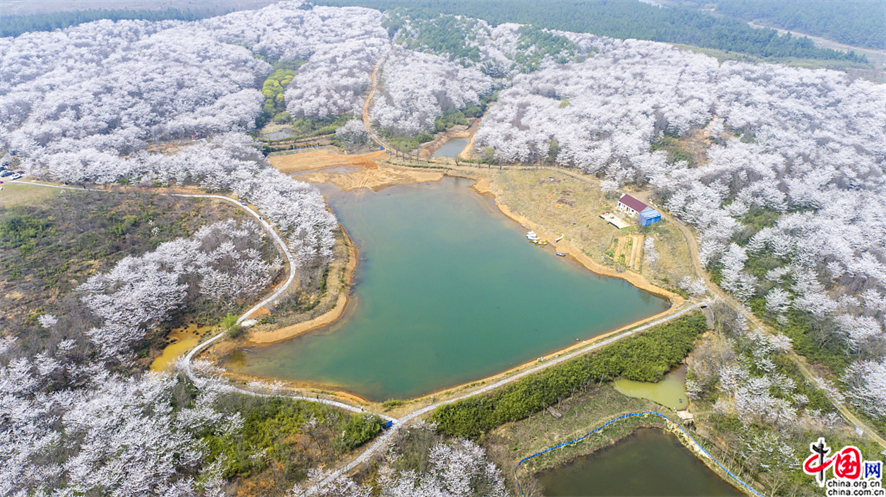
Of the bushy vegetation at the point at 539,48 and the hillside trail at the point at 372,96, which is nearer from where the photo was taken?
the hillside trail at the point at 372,96

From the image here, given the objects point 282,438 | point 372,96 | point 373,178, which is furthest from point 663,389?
point 372,96

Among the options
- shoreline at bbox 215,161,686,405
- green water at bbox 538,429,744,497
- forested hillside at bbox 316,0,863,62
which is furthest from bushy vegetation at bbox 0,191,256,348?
forested hillside at bbox 316,0,863,62

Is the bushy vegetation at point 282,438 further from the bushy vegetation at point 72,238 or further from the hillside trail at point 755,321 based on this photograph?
the hillside trail at point 755,321

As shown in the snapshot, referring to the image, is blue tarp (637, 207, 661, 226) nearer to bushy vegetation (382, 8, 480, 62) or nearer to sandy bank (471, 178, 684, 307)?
sandy bank (471, 178, 684, 307)

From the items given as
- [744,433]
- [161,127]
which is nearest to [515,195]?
[744,433]

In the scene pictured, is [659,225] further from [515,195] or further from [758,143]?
[758,143]

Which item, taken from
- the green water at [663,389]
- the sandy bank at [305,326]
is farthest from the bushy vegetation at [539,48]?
the green water at [663,389]

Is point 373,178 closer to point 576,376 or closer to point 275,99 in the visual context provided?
point 275,99
